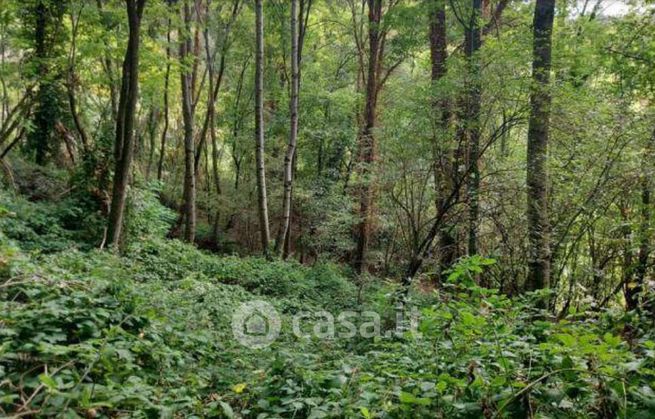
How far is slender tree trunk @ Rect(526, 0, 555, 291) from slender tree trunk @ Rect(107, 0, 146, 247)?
5.59 metres

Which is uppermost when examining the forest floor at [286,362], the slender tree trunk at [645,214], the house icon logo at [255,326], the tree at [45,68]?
the tree at [45,68]

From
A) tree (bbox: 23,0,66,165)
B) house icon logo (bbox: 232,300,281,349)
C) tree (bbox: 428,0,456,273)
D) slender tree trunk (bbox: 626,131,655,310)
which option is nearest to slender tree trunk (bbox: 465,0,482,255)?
tree (bbox: 428,0,456,273)

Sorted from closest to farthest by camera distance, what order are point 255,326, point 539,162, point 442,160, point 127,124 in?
point 255,326, point 127,124, point 539,162, point 442,160

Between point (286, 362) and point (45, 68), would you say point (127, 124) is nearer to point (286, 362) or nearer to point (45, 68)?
point (286, 362)

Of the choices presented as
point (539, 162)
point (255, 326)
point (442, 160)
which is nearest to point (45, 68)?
point (255, 326)

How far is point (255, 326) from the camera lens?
4.79 metres

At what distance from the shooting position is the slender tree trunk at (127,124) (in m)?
5.70

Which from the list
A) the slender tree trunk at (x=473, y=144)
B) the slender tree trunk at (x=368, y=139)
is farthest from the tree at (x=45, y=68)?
the slender tree trunk at (x=473, y=144)

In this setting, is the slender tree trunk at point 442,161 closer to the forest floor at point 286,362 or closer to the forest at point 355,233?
the forest at point 355,233

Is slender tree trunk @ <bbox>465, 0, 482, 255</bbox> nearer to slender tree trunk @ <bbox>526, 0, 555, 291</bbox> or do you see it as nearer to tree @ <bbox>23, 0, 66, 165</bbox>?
slender tree trunk @ <bbox>526, 0, 555, 291</bbox>

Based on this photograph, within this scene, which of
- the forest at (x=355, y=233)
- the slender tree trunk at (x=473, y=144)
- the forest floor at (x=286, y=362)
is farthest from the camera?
the slender tree trunk at (x=473, y=144)

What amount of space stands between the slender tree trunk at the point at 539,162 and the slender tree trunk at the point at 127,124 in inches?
220

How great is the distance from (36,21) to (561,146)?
1180 cm

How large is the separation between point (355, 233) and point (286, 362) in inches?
383
